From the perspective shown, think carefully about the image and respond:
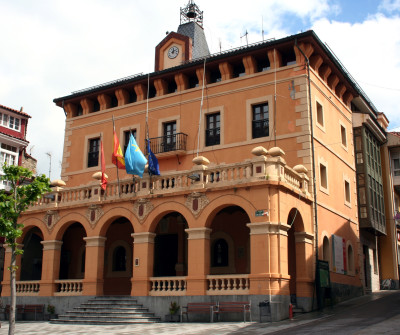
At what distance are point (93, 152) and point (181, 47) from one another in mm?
8312

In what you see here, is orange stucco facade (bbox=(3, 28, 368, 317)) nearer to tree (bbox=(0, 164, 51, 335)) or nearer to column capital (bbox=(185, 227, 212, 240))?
column capital (bbox=(185, 227, 212, 240))

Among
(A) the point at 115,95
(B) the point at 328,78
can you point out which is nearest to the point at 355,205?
(B) the point at 328,78

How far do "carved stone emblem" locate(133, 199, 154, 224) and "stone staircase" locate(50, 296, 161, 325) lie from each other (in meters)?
3.57

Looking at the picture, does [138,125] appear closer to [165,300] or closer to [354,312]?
[165,300]

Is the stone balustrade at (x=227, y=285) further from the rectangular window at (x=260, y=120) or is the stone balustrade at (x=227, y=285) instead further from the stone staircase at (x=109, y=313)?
the rectangular window at (x=260, y=120)

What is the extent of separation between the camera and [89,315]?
21.8 meters

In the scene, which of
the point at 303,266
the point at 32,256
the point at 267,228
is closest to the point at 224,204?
the point at 267,228

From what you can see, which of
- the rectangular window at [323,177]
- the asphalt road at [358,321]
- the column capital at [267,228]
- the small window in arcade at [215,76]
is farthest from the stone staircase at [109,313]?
the small window in arcade at [215,76]

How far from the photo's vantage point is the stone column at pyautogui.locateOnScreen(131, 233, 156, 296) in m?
22.0

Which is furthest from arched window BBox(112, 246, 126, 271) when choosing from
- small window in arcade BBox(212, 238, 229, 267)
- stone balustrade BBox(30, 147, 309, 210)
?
small window in arcade BBox(212, 238, 229, 267)

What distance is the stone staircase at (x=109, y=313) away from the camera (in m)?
20.8

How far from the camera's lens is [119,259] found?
92.7ft

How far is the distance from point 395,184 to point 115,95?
20.8 meters

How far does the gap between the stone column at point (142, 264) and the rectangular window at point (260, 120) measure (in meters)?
7.44
